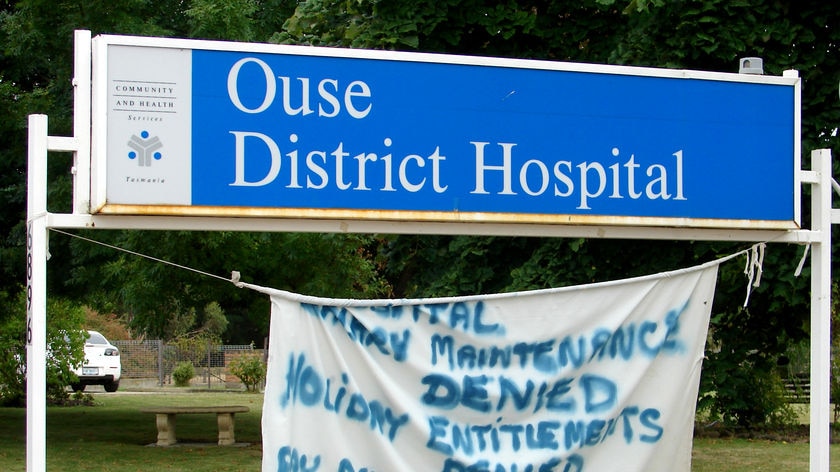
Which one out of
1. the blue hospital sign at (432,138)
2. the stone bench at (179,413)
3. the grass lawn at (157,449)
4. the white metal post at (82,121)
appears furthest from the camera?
the stone bench at (179,413)

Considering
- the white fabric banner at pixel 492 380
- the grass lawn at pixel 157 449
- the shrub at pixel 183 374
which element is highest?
the white fabric banner at pixel 492 380

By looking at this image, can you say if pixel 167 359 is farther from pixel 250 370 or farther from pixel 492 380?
pixel 492 380

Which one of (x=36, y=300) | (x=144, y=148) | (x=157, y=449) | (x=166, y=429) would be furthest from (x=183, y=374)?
(x=144, y=148)

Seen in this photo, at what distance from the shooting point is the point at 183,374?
30969 millimetres

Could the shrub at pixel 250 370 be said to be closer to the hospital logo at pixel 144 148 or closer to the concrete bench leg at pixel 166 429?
the concrete bench leg at pixel 166 429

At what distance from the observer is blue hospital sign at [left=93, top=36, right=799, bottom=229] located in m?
5.05

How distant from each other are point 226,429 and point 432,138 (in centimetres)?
1024

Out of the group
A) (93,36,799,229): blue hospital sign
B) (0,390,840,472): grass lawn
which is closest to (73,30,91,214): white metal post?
(93,36,799,229): blue hospital sign

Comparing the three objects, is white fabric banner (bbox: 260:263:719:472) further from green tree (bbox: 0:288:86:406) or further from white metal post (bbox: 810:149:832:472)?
green tree (bbox: 0:288:86:406)

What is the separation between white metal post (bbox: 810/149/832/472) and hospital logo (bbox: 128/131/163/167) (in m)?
3.51

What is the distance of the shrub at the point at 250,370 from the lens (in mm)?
28453

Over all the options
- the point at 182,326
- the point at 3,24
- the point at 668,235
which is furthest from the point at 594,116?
the point at 182,326

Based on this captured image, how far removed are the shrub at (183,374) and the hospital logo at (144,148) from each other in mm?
26721

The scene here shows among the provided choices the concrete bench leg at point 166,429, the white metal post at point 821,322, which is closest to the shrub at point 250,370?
the concrete bench leg at point 166,429
